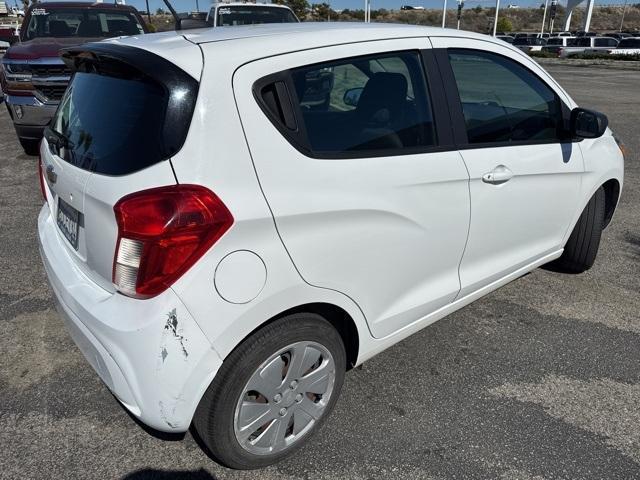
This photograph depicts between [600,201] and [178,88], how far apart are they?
3.06 m

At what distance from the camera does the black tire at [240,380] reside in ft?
6.15

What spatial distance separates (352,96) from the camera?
94.7 inches

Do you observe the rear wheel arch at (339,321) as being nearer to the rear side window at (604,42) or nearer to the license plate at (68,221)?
the license plate at (68,221)

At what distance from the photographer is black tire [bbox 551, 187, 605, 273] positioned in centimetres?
354

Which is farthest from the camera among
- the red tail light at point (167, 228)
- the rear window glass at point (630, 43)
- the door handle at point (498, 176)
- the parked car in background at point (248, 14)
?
the rear window glass at point (630, 43)

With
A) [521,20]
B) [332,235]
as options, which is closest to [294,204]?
[332,235]

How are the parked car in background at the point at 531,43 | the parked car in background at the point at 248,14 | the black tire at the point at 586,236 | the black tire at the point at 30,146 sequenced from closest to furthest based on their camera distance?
the black tire at the point at 586,236, the black tire at the point at 30,146, the parked car in background at the point at 248,14, the parked car in background at the point at 531,43

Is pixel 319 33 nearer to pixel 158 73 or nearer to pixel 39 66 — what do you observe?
pixel 158 73

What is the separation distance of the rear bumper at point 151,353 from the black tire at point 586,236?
9.36ft

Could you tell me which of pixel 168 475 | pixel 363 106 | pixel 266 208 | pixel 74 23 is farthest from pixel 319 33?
pixel 74 23

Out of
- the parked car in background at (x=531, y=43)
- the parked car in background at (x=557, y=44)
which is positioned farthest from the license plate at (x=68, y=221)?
the parked car in background at (x=531, y=43)

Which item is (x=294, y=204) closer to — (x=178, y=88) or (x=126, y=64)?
(x=178, y=88)

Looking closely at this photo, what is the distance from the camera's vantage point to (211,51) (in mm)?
1860

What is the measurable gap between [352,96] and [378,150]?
0.39 m
